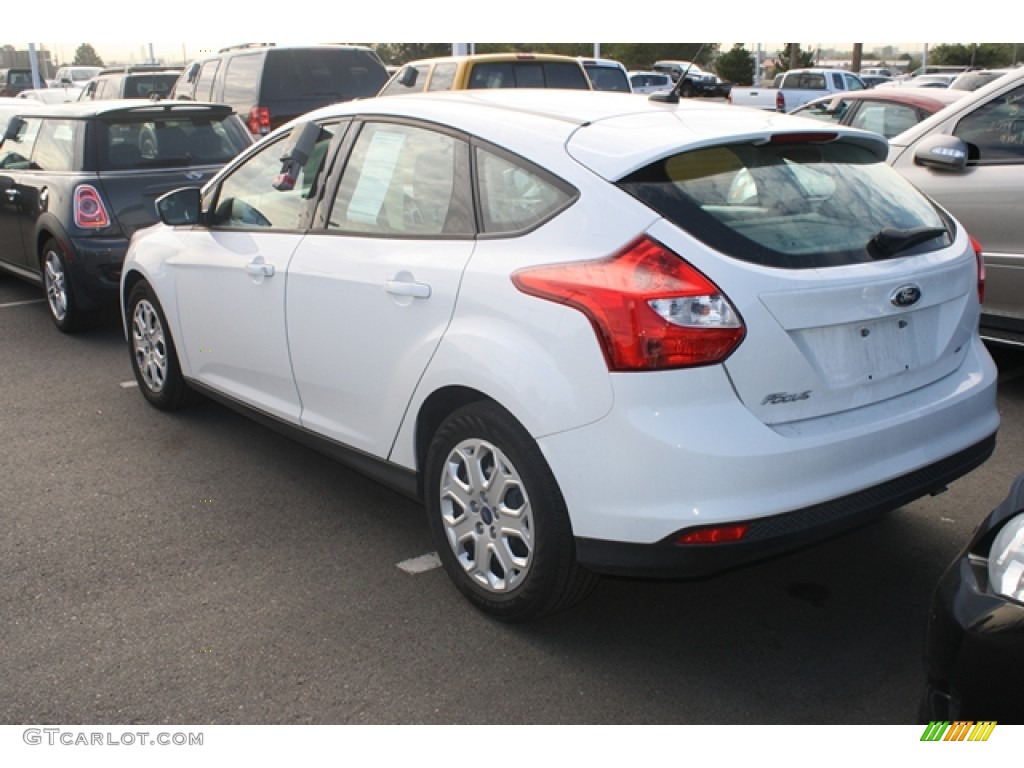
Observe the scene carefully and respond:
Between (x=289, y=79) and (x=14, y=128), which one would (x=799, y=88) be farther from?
(x=14, y=128)

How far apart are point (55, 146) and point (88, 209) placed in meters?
0.89

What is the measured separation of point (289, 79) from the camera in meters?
13.8

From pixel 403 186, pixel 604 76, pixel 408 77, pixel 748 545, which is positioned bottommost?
pixel 604 76

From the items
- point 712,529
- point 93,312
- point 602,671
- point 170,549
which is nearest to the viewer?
point 712,529

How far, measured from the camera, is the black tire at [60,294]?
739 centimetres

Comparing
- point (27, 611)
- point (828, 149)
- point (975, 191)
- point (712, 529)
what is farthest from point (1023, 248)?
point (27, 611)

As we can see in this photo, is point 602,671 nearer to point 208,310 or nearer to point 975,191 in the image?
point 208,310

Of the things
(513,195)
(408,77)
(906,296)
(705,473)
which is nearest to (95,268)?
(513,195)

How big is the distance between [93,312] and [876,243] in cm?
586

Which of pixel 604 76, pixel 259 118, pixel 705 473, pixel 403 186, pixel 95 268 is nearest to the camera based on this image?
pixel 705 473

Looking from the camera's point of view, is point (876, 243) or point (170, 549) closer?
point (876, 243)

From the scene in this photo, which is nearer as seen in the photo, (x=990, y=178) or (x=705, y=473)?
(x=705, y=473)

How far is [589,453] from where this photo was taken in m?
2.96
